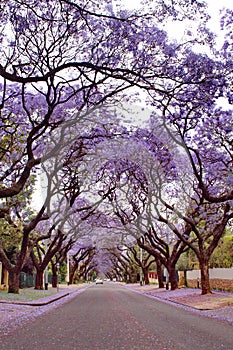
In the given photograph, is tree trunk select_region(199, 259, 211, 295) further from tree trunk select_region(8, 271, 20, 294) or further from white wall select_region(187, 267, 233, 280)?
tree trunk select_region(8, 271, 20, 294)

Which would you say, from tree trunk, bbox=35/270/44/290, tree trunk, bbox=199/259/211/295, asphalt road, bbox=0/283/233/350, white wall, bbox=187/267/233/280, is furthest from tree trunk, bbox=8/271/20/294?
white wall, bbox=187/267/233/280

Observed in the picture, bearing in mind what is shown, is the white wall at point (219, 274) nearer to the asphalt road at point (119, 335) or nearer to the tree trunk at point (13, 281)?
the tree trunk at point (13, 281)

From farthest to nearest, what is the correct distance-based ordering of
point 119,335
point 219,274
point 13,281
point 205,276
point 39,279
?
point 39,279 → point 219,274 → point 13,281 → point 205,276 → point 119,335

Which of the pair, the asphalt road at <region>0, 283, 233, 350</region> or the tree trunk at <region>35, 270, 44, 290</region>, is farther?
the tree trunk at <region>35, 270, 44, 290</region>

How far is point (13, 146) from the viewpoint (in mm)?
18234

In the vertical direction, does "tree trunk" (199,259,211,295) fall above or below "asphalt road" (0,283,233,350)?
above

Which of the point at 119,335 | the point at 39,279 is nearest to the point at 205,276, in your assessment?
the point at 39,279

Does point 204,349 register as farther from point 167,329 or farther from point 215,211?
point 215,211

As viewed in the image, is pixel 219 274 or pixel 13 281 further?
pixel 219 274

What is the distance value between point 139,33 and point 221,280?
22.6 m

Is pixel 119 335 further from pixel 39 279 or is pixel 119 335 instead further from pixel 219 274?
pixel 39 279

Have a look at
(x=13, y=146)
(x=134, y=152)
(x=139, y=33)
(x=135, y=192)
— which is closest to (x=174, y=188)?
(x=135, y=192)

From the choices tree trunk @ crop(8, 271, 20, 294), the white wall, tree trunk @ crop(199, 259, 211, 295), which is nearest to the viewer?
tree trunk @ crop(199, 259, 211, 295)

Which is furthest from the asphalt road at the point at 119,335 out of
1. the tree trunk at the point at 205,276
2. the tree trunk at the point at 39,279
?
the tree trunk at the point at 39,279
